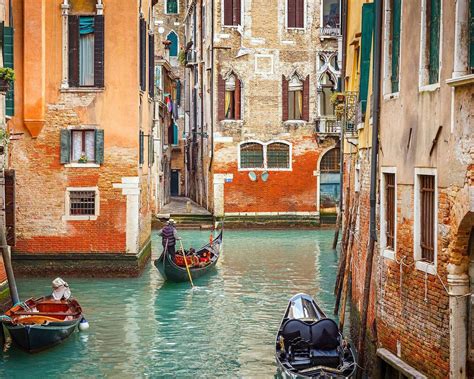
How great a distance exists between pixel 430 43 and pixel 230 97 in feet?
68.8

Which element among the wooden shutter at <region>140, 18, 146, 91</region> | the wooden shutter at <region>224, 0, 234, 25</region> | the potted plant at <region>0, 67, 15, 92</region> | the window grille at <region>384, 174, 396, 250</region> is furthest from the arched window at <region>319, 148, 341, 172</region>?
the window grille at <region>384, 174, 396, 250</region>

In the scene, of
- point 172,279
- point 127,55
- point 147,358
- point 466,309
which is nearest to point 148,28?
point 127,55

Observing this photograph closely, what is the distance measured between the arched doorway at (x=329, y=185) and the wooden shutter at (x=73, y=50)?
13.3 meters

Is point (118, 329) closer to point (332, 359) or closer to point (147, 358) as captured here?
point (147, 358)

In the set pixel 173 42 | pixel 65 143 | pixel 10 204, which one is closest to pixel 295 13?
pixel 65 143

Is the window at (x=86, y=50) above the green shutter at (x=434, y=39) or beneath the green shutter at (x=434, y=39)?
above

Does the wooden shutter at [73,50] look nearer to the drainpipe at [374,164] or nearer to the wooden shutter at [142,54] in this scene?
the wooden shutter at [142,54]

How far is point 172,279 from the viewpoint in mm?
16750

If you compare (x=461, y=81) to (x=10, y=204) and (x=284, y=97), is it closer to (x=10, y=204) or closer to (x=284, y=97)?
(x=10, y=204)

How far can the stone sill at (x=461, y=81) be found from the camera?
19.4ft

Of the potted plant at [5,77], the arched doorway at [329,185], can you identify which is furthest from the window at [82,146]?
the arched doorway at [329,185]

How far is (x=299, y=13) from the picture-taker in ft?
91.3

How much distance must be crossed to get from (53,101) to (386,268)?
31.0 ft

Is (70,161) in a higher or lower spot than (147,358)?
higher
